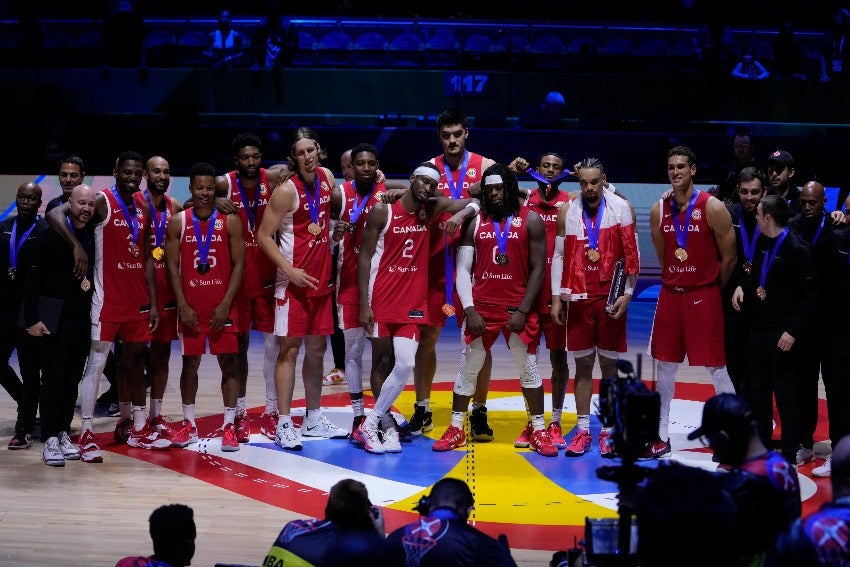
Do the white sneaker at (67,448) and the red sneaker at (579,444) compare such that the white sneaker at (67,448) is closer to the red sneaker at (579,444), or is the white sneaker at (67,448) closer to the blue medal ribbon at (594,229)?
the red sneaker at (579,444)

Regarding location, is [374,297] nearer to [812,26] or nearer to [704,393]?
[704,393]

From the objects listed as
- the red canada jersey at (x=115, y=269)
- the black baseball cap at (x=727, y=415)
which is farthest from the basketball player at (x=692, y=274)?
the red canada jersey at (x=115, y=269)

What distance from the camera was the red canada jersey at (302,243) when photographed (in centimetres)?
784

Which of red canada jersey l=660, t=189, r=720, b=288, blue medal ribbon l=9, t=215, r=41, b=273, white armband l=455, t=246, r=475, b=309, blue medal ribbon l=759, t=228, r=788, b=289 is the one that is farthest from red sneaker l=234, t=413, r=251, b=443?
blue medal ribbon l=759, t=228, r=788, b=289

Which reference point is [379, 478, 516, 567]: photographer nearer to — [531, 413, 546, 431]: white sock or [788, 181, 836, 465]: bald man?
[531, 413, 546, 431]: white sock

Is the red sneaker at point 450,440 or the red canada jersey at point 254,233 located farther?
the red canada jersey at point 254,233

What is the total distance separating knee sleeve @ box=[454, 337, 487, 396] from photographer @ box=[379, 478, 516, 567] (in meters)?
3.48

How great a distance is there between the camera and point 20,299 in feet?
26.0

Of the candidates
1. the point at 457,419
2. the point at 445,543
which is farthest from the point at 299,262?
the point at 445,543

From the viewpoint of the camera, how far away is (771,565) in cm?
367

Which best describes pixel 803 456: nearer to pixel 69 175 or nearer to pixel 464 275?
Answer: pixel 464 275

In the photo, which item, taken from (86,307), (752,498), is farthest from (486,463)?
(752,498)

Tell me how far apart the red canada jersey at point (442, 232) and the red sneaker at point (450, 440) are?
1002 millimetres

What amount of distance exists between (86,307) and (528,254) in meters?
3.05
